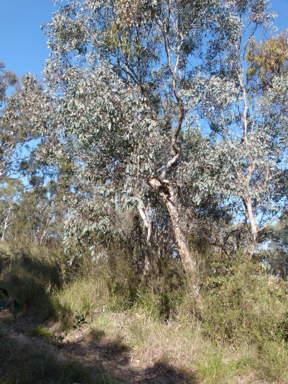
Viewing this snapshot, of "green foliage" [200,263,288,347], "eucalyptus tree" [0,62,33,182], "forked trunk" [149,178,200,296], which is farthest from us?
"eucalyptus tree" [0,62,33,182]

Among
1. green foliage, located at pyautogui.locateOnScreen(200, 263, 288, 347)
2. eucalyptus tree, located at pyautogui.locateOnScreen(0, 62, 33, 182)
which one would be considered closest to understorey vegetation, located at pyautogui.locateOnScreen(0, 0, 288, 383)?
green foliage, located at pyautogui.locateOnScreen(200, 263, 288, 347)

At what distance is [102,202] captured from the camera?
512cm

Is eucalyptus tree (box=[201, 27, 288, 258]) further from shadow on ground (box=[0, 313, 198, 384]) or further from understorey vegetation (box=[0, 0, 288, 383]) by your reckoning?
shadow on ground (box=[0, 313, 198, 384])

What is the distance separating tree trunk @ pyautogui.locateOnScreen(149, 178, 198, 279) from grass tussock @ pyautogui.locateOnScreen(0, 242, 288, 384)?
234mm

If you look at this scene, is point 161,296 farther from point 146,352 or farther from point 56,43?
point 56,43

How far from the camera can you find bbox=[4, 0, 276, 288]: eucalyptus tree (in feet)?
16.7

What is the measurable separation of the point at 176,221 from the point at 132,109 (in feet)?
7.50

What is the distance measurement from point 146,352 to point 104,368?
0.57m

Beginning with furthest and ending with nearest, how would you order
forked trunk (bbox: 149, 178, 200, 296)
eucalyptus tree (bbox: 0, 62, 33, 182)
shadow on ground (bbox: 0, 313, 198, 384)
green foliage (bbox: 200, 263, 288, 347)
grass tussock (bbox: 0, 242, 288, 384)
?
eucalyptus tree (bbox: 0, 62, 33, 182) → forked trunk (bbox: 149, 178, 200, 296) → green foliage (bbox: 200, 263, 288, 347) → grass tussock (bbox: 0, 242, 288, 384) → shadow on ground (bbox: 0, 313, 198, 384)

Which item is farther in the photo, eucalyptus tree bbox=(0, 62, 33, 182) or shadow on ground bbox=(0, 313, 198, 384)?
eucalyptus tree bbox=(0, 62, 33, 182)

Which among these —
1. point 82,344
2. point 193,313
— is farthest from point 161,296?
point 82,344

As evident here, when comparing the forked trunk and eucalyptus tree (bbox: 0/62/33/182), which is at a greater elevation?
eucalyptus tree (bbox: 0/62/33/182)

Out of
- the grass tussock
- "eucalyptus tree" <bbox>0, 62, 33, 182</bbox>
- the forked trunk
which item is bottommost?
the grass tussock

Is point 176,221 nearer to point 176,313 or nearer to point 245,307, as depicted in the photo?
point 176,313
